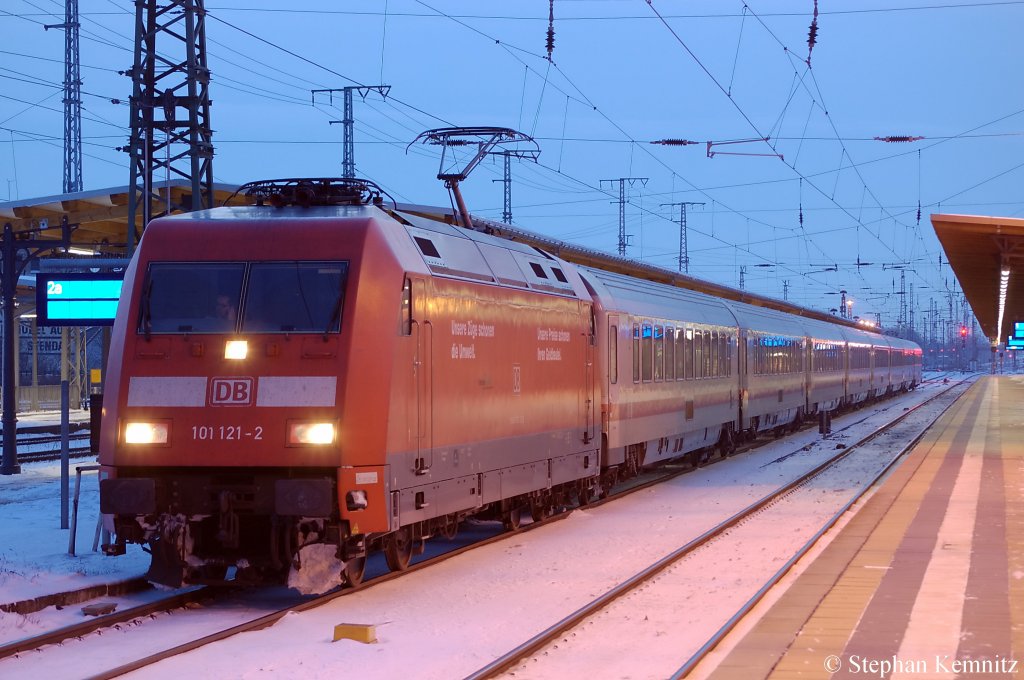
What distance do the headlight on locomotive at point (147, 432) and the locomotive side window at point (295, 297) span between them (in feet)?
3.68

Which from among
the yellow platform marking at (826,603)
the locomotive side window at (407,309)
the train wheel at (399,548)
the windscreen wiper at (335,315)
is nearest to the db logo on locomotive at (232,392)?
the windscreen wiper at (335,315)

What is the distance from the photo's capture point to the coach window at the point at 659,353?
20752 millimetres

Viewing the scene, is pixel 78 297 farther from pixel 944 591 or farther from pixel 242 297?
pixel 944 591

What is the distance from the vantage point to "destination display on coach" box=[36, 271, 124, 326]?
16.7 meters

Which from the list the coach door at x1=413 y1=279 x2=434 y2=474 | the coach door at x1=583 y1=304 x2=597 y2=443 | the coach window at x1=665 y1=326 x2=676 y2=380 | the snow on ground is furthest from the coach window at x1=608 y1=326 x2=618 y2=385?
the coach door at x1=413 y1=279 x2=434 y2=474

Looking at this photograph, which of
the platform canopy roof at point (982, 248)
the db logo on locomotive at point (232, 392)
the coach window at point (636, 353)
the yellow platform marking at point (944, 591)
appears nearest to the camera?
the yellow platform marking at point (944, 591)

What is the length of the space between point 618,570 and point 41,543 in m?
6.63

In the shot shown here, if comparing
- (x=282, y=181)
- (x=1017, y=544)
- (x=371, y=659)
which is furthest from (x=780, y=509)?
(x=371, y=659)

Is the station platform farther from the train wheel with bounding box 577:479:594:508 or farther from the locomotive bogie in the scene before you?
the train wheel with bounding box 577:479:594:508

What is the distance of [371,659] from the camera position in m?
8.89

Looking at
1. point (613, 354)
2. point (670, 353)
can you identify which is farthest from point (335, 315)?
point (670, 353)

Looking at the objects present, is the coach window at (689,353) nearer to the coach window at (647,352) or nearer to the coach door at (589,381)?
the coach window at (647,352)

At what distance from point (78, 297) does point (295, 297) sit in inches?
281

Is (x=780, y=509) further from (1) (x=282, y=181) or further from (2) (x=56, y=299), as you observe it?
(2) (x=56, y=299)
